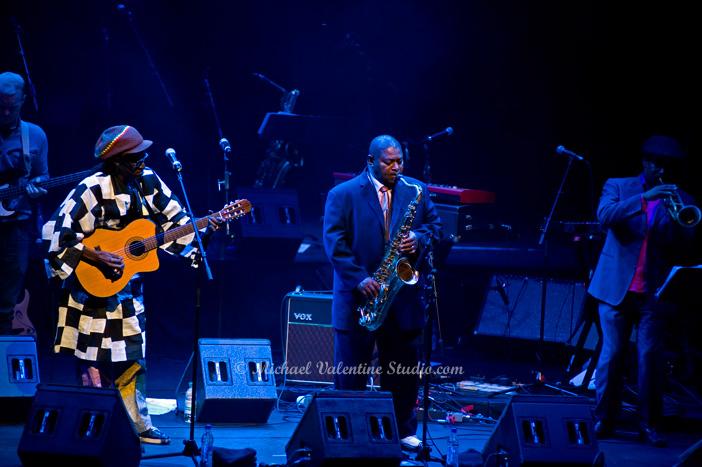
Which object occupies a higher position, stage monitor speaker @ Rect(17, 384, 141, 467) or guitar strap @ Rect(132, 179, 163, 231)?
guitar strap @ Rect(132, 179, 163, 231)

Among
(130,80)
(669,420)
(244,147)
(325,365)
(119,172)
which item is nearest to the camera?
(119,172)

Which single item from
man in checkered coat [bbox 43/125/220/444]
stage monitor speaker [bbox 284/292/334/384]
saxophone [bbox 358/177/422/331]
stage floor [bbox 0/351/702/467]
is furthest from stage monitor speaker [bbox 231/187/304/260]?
saxophone [bbox 358/177/422/331]

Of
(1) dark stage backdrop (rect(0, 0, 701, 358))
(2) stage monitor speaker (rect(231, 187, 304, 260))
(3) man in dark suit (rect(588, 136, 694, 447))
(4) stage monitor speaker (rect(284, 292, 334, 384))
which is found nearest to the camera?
(3) man in dark suit (rect(588, 136, 694, 447))

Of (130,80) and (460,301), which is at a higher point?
(130,80)

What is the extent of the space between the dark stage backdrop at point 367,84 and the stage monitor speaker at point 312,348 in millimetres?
3459

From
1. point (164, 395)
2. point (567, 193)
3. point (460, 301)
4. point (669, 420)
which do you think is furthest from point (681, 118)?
point (164, 395)

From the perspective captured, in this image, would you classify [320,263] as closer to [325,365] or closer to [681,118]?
[325,365]

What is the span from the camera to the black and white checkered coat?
5.46m

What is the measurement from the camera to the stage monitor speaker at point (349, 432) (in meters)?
4.61

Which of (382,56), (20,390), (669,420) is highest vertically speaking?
(382,56)

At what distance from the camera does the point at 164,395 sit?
Result: 7.24 meters

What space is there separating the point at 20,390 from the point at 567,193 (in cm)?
730

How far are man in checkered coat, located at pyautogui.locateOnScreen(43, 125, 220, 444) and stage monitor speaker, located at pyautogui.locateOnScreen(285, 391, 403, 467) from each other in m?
1.44

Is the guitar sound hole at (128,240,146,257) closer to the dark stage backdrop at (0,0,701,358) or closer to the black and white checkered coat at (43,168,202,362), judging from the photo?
the black and white checkered coat at (43,168,202,362)
